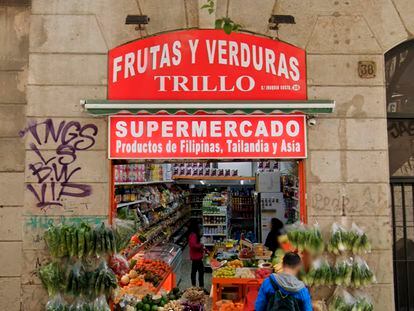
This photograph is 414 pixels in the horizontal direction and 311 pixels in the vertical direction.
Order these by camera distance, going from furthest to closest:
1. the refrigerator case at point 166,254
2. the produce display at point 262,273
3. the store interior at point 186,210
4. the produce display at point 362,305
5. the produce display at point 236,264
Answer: the refrigerator case at point 166,254 < the store interior at point 186,210 < the produce display at point 236,264 < the produce display at point 262,273 < the produce display at point 362,305

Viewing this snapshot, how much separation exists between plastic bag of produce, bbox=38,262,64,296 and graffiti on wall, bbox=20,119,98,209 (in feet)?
2.94

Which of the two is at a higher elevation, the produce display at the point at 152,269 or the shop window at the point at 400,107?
the shop window at the point at 400,107

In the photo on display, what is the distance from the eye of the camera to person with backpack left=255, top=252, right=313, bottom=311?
386 centimetres

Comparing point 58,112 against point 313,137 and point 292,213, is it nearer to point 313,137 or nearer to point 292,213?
point 313,137

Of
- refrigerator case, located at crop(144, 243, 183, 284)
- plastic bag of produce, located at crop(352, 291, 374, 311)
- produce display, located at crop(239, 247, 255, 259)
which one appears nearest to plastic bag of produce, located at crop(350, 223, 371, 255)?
plastic bag of produce, located at crop(352, 291, 374, 311)

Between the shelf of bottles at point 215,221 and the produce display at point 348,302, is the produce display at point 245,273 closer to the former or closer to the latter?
the produce display at point 348,302

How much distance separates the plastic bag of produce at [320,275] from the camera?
5.32m

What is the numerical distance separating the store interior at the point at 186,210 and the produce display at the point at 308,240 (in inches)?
50.0

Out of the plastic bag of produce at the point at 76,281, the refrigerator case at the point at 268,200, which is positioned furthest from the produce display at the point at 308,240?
the refrigerator case at the point at 268,200

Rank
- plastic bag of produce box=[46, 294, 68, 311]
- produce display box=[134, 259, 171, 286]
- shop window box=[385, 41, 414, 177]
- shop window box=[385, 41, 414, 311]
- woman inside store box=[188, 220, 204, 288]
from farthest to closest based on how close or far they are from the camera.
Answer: woman inside store box=[188, 220, 204, 288] < produce display box=[134, 259, 171, 286] < shop window box=[385, 41, 414, 177] < shop window box=[385, 41, 414, 311] < plastic bag of produce box=[46, 294, 68, 311]

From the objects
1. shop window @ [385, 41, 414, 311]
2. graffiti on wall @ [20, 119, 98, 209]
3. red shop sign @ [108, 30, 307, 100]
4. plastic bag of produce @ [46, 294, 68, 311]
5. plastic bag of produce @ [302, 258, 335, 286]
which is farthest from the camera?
shop window @ [385, 41, 414, 311]

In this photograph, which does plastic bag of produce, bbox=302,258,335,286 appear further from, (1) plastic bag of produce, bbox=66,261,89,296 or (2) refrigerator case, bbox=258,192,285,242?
(2) refrigerator case, bbox=258,192,285,242

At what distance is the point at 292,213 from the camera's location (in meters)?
10.9

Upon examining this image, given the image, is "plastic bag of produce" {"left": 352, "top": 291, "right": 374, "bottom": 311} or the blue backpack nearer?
the blue backpack
